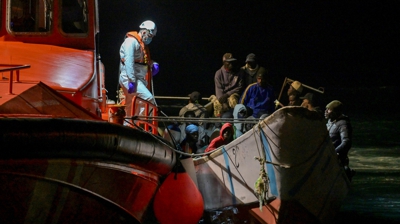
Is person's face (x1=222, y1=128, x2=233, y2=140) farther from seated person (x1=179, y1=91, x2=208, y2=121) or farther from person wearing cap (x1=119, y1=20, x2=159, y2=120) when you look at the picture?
seated person (x1=179, y1=91, x2=208, y2=121)

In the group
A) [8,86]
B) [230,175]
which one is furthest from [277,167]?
[8,86]

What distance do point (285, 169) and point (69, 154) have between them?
2.14 metres

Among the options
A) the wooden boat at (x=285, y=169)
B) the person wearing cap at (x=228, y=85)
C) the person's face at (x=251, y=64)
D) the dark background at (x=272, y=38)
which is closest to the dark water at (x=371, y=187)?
the wooden boat at (x=285, y=169)

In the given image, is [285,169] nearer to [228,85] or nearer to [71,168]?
[71,168]

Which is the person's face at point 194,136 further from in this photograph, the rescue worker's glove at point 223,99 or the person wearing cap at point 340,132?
the person wearing cap at point 340,132

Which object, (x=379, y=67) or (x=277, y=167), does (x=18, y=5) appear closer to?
(x=277, y=167)

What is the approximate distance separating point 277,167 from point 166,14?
50.7 meters

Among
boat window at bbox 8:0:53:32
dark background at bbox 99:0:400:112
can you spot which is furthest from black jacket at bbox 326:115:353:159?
dark background at bbox 99:0:400:112

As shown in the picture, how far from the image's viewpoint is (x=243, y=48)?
1823 inches

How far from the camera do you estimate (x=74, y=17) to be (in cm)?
659

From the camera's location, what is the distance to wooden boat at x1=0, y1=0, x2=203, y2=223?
171 inches

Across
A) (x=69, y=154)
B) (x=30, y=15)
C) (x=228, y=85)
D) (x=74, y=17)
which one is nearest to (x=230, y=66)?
(x=228, y=85)

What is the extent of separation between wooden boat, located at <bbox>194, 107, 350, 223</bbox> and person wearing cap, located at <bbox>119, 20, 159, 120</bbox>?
1501mm

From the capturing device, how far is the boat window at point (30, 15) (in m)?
6.45
